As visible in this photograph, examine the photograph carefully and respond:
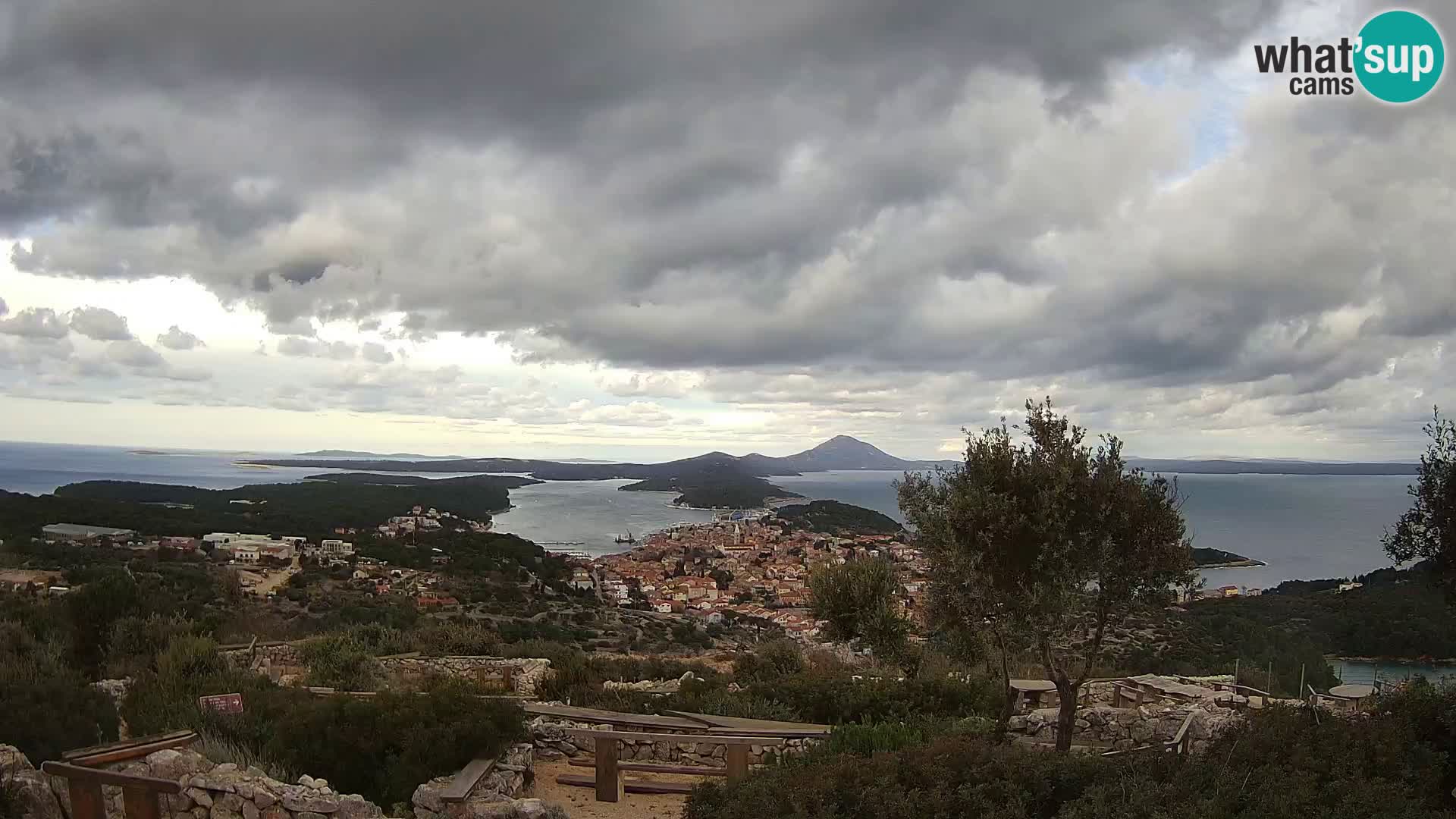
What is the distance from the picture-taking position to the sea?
1531 inches

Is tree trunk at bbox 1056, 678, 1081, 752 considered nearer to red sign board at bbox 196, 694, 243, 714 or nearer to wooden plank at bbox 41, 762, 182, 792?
wooden plank at bbox 41, 762, 182, 792

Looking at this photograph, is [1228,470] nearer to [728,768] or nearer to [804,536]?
[804,536]

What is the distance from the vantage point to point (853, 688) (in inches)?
382

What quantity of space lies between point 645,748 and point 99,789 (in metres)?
4.73

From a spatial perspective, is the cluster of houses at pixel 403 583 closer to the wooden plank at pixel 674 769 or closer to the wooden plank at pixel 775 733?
the wooden plank at pixel 674 769

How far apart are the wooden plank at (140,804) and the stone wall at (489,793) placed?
172cm

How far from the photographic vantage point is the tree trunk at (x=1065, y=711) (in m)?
6.84

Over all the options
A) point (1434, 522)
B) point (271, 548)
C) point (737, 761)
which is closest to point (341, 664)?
point (737, 761)

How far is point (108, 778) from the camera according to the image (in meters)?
5.16

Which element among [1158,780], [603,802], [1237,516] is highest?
[1158,780]

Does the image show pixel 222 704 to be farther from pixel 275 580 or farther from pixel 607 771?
pixel 275 580

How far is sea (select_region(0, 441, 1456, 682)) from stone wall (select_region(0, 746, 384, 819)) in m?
6.57

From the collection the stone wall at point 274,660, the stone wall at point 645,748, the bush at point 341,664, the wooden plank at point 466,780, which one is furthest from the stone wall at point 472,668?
the wooden plank at point 466,780

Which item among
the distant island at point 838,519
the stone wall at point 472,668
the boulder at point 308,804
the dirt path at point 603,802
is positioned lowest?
the distant island at point 838,519
